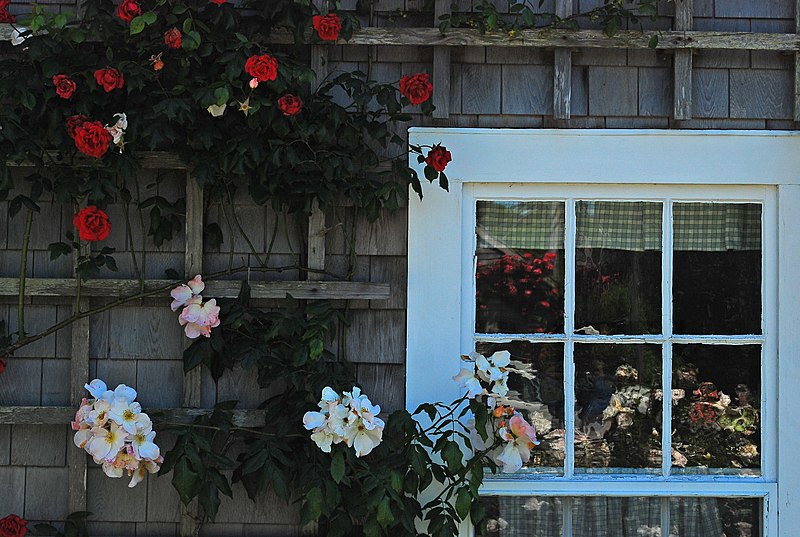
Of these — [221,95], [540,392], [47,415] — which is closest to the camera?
[221,95]

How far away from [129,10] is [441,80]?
3.39 feet

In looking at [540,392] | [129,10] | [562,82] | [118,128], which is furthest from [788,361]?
[129,10]

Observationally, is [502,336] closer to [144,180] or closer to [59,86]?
[144,180]

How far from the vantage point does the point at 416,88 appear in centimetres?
278

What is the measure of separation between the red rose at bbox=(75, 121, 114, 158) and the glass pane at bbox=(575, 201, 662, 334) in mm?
1594

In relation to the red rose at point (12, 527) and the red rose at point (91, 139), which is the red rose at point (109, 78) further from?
the red rose at point (12, 527)

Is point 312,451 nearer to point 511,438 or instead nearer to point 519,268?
point 511,438

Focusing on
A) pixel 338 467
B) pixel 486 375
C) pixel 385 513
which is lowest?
pixel 385 513

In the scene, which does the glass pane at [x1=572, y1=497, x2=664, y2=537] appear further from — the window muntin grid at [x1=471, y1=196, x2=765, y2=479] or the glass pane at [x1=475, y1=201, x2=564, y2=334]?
the glass pane at [x1=475, y1=201, x2=564, y2=334]

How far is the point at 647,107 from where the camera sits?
3.05 meters

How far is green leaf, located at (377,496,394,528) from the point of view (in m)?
2.62

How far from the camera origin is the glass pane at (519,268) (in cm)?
305

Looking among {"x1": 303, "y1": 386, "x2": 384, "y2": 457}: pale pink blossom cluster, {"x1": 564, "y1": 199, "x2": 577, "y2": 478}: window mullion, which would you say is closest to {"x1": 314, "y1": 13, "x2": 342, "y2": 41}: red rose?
{"x1": 564, "y1": 199, "x2": 577, "y2": 478}: window mullion

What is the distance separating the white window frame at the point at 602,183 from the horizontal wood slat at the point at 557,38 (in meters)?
0.29
